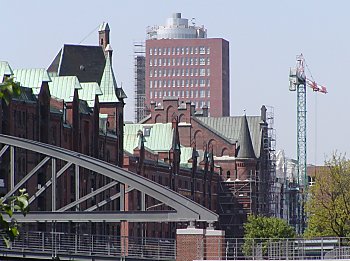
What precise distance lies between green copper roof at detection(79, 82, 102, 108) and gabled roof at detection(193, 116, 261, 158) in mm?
58366

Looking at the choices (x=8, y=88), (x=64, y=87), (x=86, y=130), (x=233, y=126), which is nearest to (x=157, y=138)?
(x=233, y=126)

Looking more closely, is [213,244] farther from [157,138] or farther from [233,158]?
[233,158]

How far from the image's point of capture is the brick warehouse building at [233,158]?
154 m

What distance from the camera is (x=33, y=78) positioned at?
90125mm

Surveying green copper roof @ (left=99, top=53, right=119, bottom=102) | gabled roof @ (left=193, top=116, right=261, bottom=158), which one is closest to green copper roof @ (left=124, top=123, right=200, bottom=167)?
green copper roof @ (left=99, top=53, right=119, bottom=102)

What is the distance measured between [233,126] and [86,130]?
6805cm

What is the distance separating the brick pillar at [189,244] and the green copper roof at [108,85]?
62.3 m

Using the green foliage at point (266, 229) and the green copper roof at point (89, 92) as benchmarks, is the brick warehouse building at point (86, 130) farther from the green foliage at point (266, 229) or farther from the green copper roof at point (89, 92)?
the green foliage at point (266, 229)

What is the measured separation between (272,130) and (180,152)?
2215 inches

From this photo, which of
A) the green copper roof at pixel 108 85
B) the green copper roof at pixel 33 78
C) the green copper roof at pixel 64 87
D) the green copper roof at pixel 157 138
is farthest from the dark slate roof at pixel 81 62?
the green copper roof at pixel 33 78

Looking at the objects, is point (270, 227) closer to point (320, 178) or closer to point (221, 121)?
point (320, 178)

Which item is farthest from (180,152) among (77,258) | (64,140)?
(77,258)

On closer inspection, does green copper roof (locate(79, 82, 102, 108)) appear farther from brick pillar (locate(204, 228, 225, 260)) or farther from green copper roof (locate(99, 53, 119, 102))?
brick pillar (locate(204, 228, 225, 260))

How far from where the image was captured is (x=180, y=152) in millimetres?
135125
